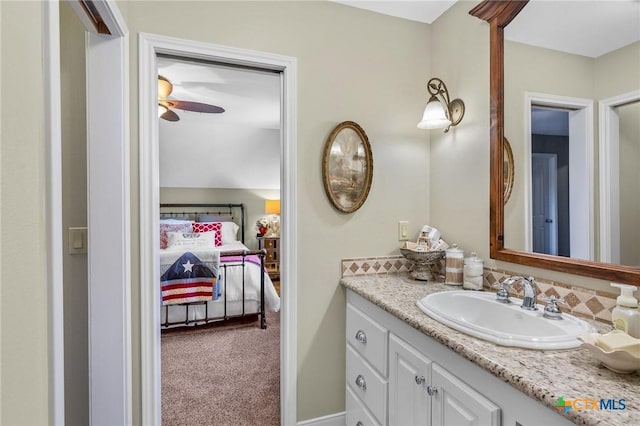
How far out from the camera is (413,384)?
123 centimetres

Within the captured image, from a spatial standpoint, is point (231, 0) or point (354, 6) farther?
point (354, 6)

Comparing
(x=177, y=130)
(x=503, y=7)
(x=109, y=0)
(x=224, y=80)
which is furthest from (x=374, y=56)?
(x=177, y=130)

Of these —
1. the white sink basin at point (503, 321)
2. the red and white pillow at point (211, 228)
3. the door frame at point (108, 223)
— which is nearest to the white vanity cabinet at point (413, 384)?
the white sink basin at point (503, 321)

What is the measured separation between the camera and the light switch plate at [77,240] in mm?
Result: 1474

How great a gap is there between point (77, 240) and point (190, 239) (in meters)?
3.03

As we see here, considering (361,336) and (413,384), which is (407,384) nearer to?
(413,384)

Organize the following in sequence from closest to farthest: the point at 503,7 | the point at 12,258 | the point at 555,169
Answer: the point at 12,258 < the point at 555,169 < the point at 503,7

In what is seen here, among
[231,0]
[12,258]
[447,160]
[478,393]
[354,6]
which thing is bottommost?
[478,393]

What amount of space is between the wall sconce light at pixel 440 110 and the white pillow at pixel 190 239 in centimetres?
355

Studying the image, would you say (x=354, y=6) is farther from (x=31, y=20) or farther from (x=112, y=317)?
(x=112, y=317)

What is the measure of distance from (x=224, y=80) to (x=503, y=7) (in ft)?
7.72

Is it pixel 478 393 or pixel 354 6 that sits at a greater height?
pixel 354 6

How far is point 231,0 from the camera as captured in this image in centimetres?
165

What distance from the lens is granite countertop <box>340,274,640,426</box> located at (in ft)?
2.18
